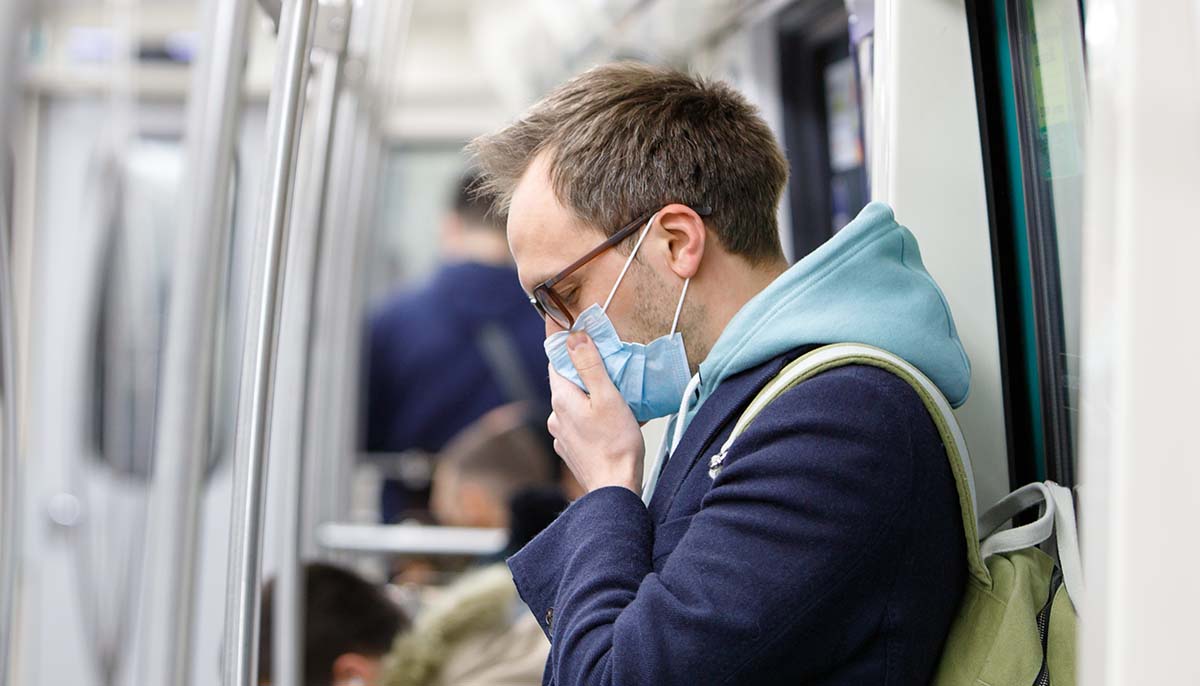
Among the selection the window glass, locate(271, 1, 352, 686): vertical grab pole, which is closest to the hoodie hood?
the window glass

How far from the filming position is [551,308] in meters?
1.21

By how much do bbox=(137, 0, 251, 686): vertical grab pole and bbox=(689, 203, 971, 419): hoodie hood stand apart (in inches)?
18.1

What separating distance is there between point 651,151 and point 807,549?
41 centimetres

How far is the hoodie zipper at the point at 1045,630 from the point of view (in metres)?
1.01

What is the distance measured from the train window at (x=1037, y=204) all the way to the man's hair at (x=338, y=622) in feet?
3.39

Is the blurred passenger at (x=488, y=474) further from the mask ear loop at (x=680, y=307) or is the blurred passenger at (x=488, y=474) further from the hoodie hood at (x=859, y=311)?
the hoodie hood at (x=859, y=311)

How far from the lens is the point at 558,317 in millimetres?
1217

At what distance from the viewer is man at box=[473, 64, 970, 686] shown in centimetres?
93

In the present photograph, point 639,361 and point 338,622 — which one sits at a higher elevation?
point 639,361

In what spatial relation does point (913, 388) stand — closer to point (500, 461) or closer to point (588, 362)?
point (588, 362)

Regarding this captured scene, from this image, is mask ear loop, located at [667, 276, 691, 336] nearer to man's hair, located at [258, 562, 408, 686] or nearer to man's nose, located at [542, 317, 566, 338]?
man's nose, located at [542, 317, 566, 338]

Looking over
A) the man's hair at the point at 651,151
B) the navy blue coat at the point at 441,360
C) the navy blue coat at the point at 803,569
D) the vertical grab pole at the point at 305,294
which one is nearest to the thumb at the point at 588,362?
the man's hair at the point at 651,151

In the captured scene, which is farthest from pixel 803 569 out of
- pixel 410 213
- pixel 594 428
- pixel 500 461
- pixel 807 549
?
pixel 410 213

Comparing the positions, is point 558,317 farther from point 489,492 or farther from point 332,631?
point 489,492
